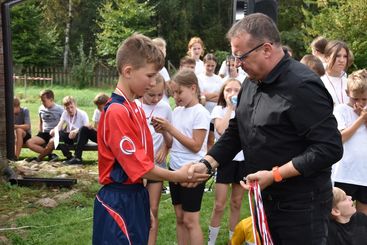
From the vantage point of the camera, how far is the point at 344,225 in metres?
4.31

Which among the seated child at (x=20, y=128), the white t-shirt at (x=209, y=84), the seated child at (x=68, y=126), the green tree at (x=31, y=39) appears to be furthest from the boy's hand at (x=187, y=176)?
the green tree at (x=31, y=39)

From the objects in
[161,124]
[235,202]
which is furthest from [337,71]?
[161,124]

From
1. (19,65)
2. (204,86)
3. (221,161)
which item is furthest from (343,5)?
(221,161)

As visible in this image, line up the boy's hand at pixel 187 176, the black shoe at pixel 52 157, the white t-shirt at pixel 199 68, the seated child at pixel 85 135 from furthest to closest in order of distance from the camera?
the black shoe at pixel 52 157 < the seated child at pixel 85 135 < the white t-shirt at pixel 199 68 < the boy's hand at pixel 187 176

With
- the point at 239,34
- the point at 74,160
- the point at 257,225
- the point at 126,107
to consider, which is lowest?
the point at 74,160

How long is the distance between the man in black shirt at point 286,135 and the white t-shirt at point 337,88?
116 inches

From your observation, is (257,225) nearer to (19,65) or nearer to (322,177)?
(322,177)

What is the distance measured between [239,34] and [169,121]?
6.80 ft

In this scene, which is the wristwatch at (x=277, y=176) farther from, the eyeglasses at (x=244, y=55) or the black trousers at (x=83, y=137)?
the black trousers at (x=83, y=137)

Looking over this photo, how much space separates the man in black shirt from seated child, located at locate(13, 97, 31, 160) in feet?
28.1

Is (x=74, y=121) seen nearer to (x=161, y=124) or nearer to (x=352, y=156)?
(x=161, y=124)

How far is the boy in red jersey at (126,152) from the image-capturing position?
10.4 ft

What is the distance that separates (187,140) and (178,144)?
23cm

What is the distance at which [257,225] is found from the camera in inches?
127
